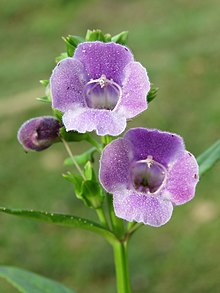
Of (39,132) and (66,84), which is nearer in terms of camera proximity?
(66,84)

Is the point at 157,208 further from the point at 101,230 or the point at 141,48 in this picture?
the point at 141,48

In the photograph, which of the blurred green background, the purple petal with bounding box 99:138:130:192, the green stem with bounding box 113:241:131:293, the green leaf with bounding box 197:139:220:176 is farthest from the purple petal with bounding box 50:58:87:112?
the blurred green background

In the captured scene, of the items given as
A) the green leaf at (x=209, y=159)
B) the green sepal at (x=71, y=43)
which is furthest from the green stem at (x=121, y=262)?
the green sepal at (x=71, y=43)

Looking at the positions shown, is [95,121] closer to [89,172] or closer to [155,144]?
[155,144]

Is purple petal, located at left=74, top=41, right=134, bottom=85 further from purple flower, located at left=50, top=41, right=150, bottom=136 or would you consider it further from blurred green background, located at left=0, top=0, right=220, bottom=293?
blurred green background, located at left=0, top=0, right=220, bottom=293

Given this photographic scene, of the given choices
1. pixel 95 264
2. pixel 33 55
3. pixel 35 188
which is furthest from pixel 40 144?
pixel 33 55

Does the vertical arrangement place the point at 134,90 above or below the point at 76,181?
above

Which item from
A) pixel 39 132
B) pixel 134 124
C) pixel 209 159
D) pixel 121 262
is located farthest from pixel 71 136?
pixel 134 124
